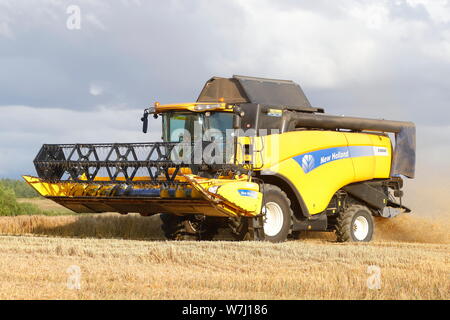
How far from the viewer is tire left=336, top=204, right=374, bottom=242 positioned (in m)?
15.0

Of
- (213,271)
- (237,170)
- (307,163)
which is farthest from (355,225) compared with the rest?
(213,271)

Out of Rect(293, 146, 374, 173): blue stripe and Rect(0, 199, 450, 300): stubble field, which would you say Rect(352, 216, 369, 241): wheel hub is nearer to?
Rect(293, 146, 374, 173): blue stripe

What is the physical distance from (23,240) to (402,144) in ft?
26.3

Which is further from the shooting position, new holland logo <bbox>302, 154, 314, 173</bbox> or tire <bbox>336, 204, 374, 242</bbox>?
tire <bbox>336, 204, 374, 242</bbox>

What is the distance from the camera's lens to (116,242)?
1302cm

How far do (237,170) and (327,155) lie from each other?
236 cm

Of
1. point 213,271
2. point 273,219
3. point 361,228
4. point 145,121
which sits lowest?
point 361,228

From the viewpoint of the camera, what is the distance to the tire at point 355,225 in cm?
1505

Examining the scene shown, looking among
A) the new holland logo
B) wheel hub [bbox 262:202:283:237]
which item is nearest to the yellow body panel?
the new holland logo

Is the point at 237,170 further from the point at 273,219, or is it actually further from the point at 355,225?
the point at 355,225

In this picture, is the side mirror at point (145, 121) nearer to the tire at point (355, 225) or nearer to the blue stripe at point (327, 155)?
the blue stripe at point (327, 155)

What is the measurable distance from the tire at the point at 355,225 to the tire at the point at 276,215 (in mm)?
1954

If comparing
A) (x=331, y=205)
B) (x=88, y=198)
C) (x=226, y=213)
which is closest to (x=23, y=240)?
(x=88, y=198)

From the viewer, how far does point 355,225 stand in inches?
605
